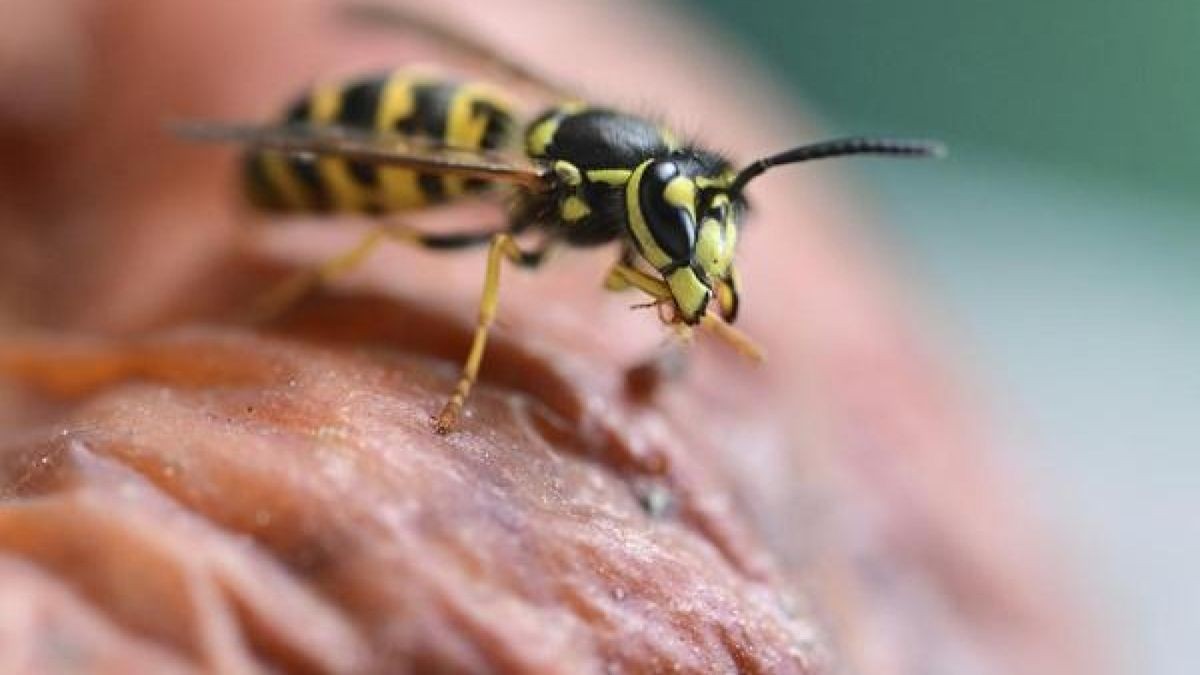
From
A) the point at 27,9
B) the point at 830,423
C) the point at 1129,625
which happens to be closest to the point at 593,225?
the point at 830,423

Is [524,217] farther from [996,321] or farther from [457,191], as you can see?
[996,321]

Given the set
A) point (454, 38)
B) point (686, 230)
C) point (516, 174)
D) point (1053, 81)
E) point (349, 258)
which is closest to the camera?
point (686, 230)

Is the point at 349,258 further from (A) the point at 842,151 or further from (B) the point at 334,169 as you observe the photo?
(A) the point at 842,151

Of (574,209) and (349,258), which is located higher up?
(574,209)

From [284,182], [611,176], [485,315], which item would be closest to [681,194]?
[611,176]

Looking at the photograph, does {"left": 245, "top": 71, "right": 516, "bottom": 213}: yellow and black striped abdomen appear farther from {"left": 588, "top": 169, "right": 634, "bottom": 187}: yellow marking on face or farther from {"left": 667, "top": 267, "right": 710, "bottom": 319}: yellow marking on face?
{"left": 667, "top": 267, "right": 710, "bottom": 319}: yellow marking on face

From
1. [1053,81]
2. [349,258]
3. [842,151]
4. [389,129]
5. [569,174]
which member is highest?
[1053,81]
